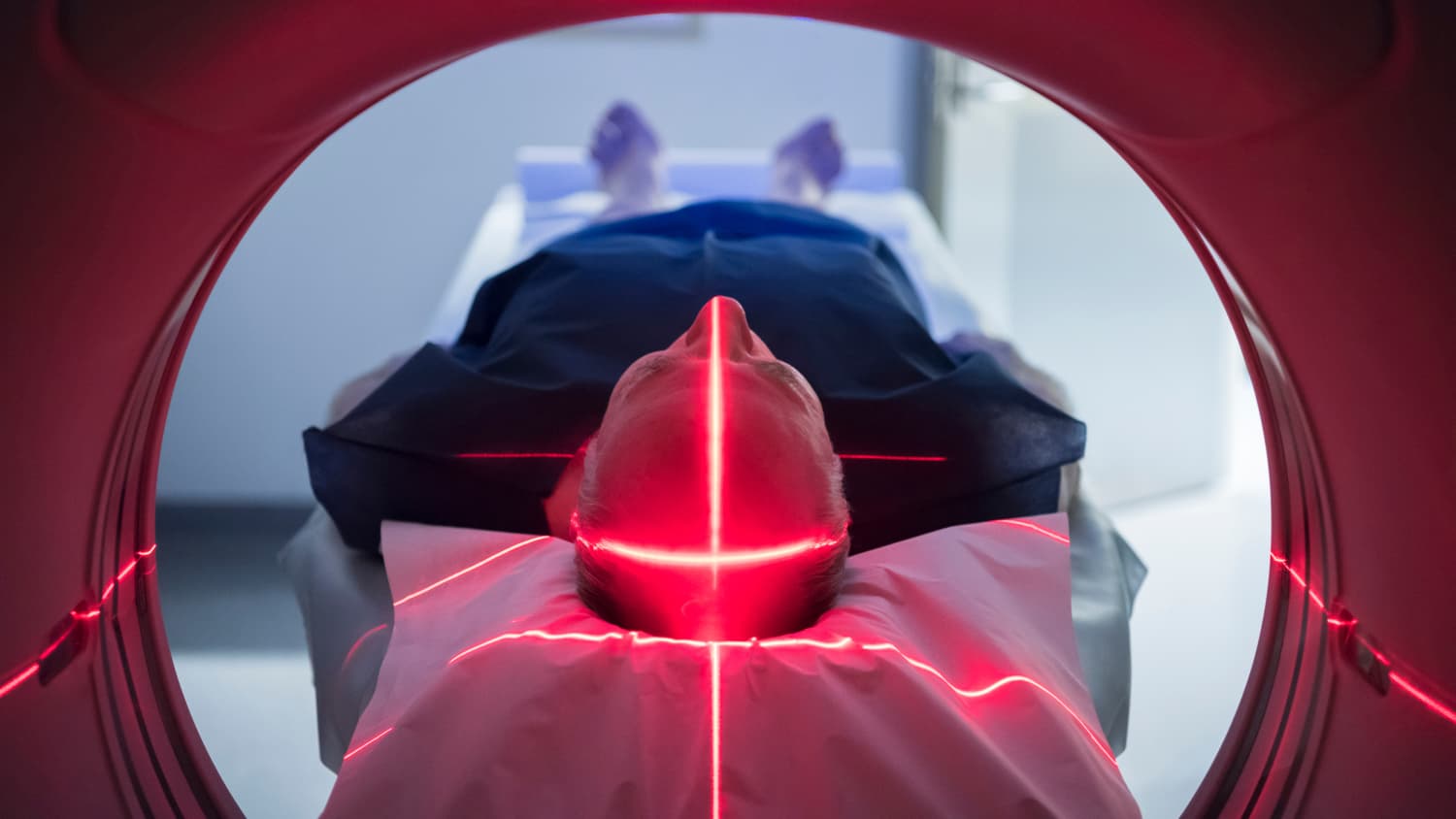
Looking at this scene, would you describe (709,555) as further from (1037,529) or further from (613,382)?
(613,382)

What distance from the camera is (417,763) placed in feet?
3.16

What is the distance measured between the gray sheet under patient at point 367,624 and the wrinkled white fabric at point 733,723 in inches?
7.7

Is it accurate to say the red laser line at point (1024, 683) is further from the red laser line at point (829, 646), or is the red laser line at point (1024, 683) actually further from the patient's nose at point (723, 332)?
the patient's nose at point (723, 332)

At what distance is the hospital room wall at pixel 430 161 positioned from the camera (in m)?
3.45

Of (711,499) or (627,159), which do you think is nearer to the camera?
(711,499)

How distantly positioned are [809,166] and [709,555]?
1.93 meters

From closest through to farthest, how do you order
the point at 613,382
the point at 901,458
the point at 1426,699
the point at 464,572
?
1. the point at 1426,699
2. the point at 464,572
3. the point at 901,458
4. the point at 613,382

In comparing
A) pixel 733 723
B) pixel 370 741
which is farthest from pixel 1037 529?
pixel 370 741

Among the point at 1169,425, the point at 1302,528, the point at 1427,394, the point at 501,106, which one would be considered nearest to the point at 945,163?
the point at 1169,425

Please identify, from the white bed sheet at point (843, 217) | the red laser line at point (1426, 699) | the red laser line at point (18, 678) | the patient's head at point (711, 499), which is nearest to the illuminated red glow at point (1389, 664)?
the red laser line at point (1426, 699)

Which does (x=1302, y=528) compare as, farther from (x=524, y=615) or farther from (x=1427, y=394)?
(x=524, y=615)

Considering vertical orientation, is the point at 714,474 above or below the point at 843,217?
below

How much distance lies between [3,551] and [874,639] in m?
0.67

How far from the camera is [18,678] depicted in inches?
30.5
